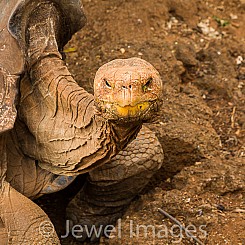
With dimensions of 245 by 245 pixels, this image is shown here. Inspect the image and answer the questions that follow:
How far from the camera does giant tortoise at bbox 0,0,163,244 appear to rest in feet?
9.91

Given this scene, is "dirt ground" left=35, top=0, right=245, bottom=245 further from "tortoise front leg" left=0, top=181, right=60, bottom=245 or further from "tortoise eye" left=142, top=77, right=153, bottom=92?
"tortoise eye" left=142, top=77, right=153, bottom=92

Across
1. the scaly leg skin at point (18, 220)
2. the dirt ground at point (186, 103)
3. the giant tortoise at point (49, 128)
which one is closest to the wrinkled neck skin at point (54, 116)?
the giant tortoise at point (49, 128)

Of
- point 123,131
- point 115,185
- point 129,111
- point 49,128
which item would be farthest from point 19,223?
point 129,111

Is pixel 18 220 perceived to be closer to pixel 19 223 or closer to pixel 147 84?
pixel 19 223

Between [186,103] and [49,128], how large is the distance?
4.76 feet

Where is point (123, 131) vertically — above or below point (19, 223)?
above

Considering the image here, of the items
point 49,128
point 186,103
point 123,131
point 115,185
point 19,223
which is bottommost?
point 186,103

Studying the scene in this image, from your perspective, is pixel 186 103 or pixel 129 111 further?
pixel 186 103

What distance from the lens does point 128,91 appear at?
8.29ft

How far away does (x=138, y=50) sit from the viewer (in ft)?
16.0

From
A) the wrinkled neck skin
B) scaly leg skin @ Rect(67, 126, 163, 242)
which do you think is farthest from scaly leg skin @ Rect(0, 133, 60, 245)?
scaly leg skin @ Rect(67, 126, 163, 242)

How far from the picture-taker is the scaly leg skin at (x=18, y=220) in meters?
3.33

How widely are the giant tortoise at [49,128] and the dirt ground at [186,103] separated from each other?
0.26 meters

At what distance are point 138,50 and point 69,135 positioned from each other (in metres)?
Result: 1.81
